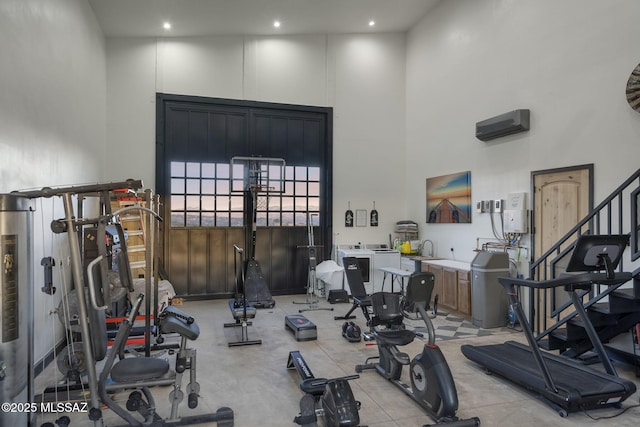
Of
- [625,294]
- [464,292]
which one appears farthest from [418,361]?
[464,292]

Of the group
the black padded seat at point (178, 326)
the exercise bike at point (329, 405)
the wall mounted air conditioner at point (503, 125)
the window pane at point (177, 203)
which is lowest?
the exercise bike at point (329, 405)

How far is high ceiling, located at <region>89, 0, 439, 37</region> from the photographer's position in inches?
263

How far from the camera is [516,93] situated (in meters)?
6.18

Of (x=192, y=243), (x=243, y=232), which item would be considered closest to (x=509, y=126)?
(x=243, y=232)

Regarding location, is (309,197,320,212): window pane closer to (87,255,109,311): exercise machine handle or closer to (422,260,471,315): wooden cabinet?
(422,260,471,315): wooden cabinet

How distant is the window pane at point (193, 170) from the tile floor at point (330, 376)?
11.2 feet

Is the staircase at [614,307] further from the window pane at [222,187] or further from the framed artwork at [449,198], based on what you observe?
the window pane at [222,187]

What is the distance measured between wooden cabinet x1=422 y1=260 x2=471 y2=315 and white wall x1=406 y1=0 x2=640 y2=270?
0.58m

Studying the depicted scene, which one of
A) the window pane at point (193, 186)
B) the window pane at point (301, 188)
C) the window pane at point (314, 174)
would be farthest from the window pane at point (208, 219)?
the window pane at point (314, 174)

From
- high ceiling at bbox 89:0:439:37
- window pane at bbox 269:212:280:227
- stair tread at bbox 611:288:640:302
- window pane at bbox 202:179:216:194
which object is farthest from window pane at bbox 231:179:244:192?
stair tread at bbox 611:288:640:302

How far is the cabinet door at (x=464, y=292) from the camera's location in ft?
20.7

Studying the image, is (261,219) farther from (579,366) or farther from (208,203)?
(579,366)

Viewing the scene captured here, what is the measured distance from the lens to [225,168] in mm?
8273

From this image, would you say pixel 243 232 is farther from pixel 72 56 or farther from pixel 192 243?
pixel 72 56
